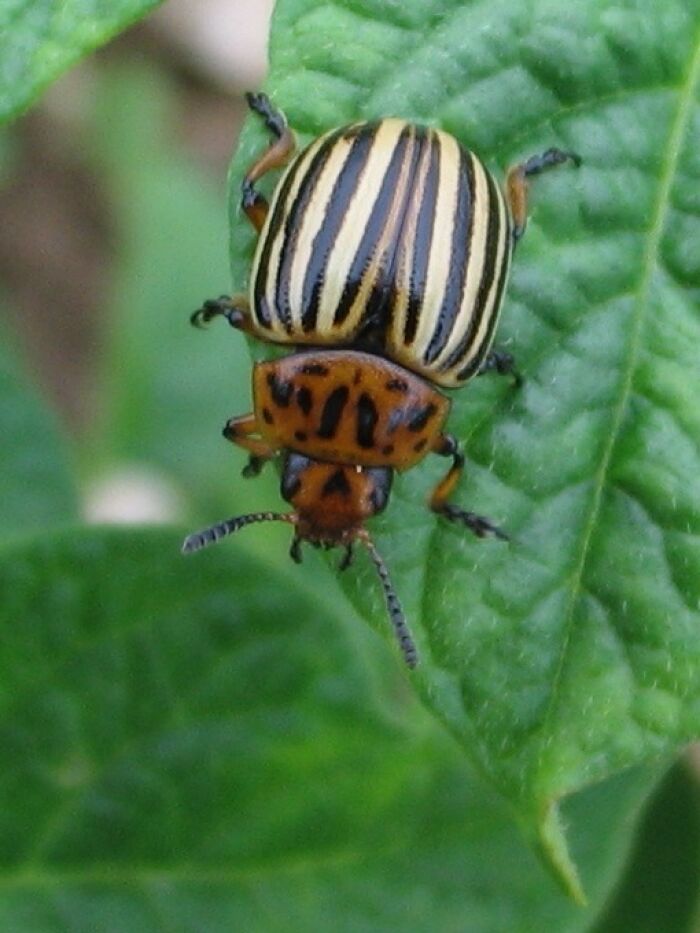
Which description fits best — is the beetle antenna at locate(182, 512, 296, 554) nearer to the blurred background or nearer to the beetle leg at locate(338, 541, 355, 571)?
the beetle leg at locate(338, 541, 355, 571)

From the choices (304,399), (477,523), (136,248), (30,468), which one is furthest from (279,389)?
(136,248)

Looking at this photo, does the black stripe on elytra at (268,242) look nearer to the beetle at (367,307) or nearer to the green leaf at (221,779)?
the beetle at (367,307)

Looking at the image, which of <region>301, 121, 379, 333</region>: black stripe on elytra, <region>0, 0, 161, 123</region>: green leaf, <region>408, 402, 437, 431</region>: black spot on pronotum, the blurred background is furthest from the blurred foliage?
the blurred background

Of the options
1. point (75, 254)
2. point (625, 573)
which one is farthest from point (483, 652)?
point (75, 254)

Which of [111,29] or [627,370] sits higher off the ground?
[111,29]

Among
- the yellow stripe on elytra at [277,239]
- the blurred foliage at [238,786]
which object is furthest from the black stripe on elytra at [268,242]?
the blurred foliage at [238,786]

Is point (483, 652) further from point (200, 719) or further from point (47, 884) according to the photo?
point (47, 884)
